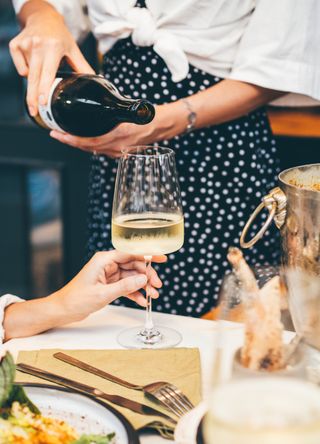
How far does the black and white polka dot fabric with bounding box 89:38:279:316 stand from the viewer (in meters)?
1.70

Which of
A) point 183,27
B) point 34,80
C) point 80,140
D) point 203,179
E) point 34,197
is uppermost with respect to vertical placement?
point 183,27

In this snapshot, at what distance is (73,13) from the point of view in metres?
1.87

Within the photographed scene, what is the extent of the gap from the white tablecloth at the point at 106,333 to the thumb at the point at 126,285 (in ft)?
0.24

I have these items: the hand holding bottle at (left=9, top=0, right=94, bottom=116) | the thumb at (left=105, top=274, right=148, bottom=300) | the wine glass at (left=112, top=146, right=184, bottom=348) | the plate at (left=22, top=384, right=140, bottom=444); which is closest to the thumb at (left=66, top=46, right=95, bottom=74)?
the hand holding bottle at (left=9, top=0, right=94, bottom=116)

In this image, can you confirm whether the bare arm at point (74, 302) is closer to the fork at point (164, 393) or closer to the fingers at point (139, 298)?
the fingers at point (139, 298)

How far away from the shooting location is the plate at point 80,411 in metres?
0.83

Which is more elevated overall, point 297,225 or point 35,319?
point 297,225

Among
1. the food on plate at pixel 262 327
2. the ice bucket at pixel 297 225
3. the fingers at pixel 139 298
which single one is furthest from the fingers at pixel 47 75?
the food on plate at pixel 262 327

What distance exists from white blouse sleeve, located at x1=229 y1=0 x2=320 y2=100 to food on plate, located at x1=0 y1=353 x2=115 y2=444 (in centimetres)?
99

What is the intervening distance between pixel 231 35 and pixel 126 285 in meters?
0.74

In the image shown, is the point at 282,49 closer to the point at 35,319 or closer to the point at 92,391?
the point at 35,319

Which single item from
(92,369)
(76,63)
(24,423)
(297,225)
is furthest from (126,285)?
(76,63)

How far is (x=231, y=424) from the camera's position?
0.52 m

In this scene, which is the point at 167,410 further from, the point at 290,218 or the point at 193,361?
the point at 290,218
